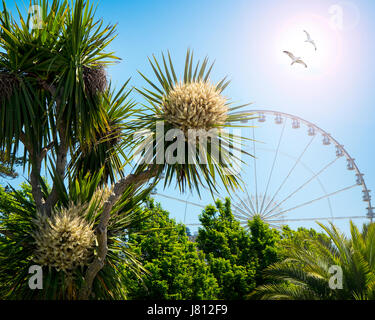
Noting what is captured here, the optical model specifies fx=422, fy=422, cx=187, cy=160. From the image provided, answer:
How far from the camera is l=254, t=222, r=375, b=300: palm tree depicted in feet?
30.2

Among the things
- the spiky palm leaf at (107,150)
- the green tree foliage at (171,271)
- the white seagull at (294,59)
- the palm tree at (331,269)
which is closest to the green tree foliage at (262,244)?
the green tree foliage at (171,271)

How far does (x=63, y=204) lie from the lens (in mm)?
6434

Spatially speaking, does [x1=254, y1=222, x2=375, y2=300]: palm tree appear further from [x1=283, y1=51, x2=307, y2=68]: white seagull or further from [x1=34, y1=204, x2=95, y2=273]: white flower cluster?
[x1=283, y1=51, x2=307, y2=68]: white seagull

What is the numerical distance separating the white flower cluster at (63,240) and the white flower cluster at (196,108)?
1921 millimetres

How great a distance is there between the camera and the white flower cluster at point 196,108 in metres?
5.85

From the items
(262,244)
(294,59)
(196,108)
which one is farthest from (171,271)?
(196,108)

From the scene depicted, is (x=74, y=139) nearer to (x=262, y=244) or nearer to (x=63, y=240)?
(x=63, y=240)

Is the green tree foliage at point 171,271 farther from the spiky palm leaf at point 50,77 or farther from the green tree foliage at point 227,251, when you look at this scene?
the spiky palm leaf at point 50,77

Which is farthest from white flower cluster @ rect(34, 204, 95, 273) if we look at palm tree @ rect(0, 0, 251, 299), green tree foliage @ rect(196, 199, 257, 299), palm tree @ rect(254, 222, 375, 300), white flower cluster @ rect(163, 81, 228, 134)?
green tree foliage @ rect(196, 199, 257, 299)

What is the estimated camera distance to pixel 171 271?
1622cm

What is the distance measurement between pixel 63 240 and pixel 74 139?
2128mm
